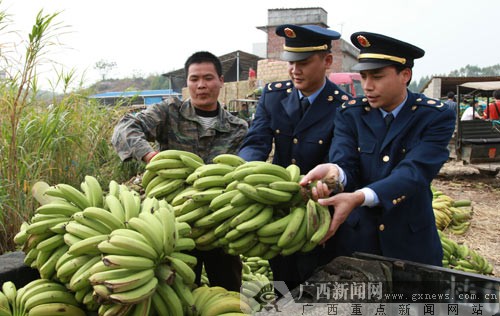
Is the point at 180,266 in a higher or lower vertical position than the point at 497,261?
higher

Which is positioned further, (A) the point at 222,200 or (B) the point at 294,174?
(B) the point at 294,174

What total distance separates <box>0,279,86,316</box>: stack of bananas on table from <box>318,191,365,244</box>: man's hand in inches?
40.7

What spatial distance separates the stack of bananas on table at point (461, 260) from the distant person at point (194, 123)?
2407 mm

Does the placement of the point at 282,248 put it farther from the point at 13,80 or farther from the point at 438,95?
the point at 438,95

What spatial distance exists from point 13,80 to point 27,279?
275 cm

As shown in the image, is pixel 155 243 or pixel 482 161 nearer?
pixel 155 243

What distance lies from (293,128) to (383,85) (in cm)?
82

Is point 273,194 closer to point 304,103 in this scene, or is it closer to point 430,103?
point 430,103

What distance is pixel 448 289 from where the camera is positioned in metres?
1.91

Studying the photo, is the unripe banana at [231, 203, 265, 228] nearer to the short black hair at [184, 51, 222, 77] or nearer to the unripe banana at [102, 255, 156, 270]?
the unripe banana at [102, 255, 156, 270]

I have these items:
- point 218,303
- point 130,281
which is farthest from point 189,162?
point 130,281

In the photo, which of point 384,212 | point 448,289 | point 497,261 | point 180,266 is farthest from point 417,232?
point 497,261

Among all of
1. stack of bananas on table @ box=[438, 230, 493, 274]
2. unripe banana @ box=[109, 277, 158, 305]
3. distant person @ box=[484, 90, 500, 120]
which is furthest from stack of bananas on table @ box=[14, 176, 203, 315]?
distant person @ box=[484, 90, 500, 120]

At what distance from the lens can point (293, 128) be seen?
10.1ft
